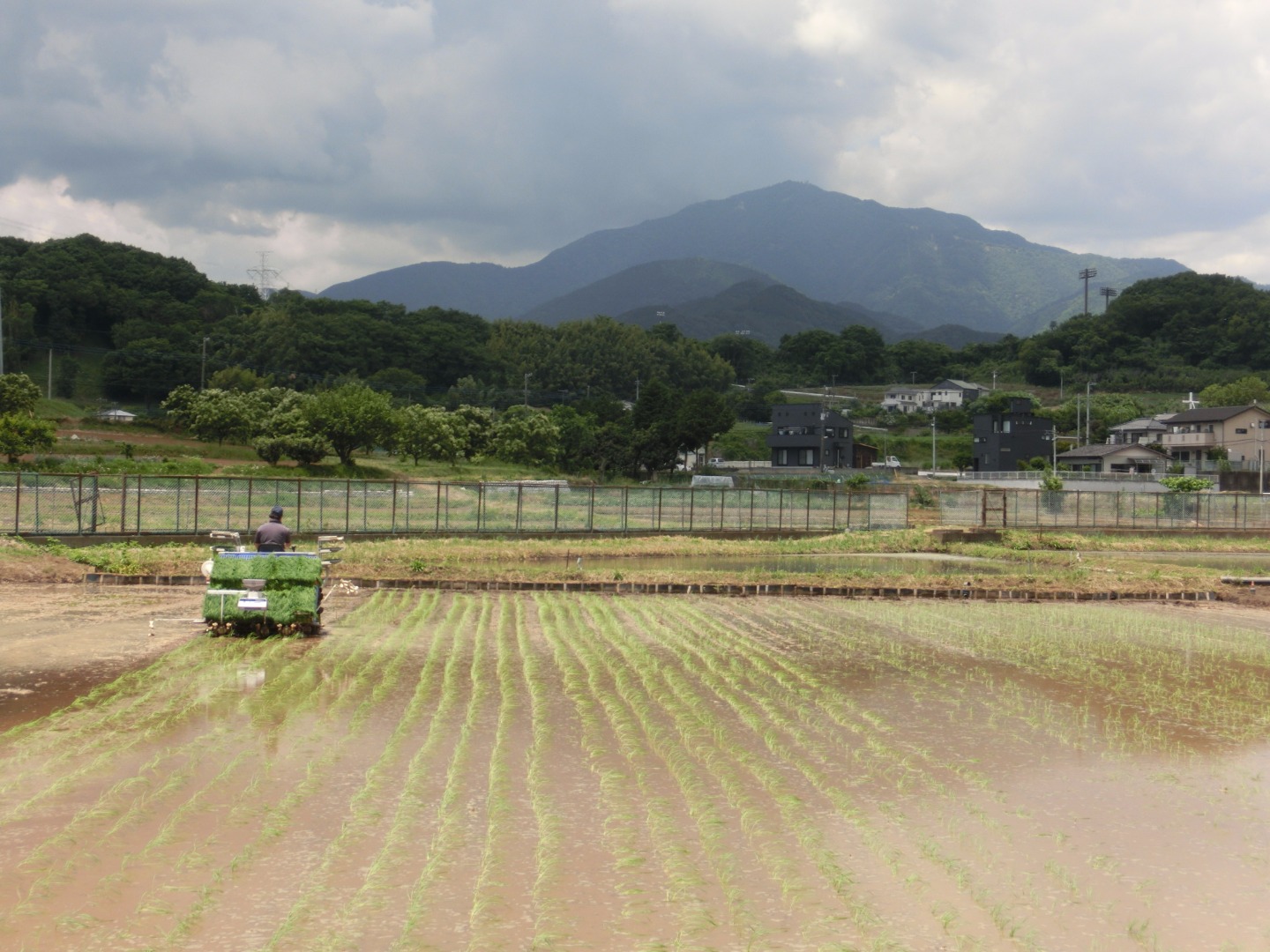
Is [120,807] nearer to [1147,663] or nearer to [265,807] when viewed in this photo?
[265,807]

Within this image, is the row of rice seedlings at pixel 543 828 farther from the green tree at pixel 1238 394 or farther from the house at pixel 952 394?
the house at pixel 952 394

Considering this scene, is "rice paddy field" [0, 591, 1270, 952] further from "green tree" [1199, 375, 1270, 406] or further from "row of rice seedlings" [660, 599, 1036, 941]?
"green tree" [1199, 375, 1270, 406]

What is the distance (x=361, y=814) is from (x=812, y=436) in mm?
83344

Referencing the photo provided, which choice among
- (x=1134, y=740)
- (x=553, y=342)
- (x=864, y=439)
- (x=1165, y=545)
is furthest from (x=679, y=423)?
(x=1134, y=740)

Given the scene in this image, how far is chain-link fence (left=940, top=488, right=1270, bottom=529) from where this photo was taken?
44188 mm

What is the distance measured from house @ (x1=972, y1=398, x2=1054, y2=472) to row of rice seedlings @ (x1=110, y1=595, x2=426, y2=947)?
253 ft

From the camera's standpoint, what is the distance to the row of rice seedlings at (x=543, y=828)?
5227mm

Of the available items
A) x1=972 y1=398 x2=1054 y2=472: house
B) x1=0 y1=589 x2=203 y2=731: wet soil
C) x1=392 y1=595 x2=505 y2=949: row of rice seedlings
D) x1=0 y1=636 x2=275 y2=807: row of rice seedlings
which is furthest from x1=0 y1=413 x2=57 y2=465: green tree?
x1=972 y1=398 x2=1054 y2=472: house

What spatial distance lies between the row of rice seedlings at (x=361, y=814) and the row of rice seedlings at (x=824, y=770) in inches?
117

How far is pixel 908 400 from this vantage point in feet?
416

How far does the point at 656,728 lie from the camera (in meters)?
9.27

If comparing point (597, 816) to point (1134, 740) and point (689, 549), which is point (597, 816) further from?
point (689, 549)

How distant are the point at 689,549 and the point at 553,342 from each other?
319 feet

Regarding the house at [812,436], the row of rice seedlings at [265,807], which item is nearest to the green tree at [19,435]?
the row of rice seedlings at [265,807]
